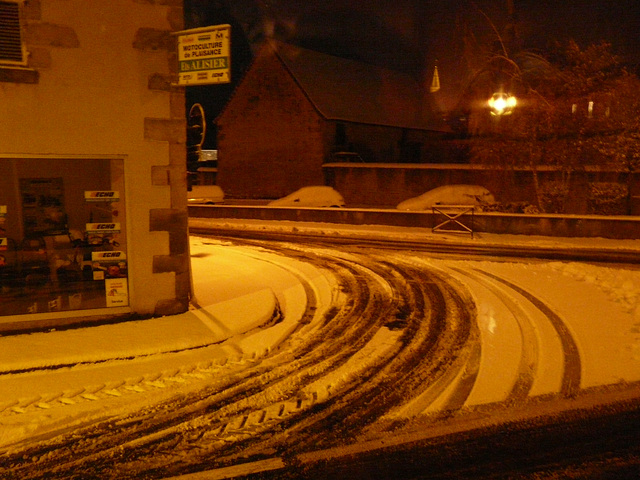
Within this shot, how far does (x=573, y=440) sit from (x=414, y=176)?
90.0 ft

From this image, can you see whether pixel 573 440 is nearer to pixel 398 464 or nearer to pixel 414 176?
pixel 398 464

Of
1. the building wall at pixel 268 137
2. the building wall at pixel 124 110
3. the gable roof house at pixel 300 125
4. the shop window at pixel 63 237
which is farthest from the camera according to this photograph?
the gable roof house at pixel 300 125

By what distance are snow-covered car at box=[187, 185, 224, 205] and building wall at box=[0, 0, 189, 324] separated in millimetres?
21149

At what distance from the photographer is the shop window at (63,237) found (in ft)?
23.9

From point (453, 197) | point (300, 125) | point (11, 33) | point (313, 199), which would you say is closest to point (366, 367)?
point (11, 33)

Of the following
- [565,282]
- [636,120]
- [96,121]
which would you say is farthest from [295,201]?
[96,121]

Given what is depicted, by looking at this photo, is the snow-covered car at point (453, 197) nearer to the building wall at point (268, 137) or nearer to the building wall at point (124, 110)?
the building wall at point (268, 137)

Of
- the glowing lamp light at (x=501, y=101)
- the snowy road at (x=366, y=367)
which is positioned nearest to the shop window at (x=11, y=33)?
the snowy road at (x=366, y=367)

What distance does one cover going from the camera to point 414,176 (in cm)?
3108

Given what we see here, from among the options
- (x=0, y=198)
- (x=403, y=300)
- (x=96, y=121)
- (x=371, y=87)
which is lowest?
(x=403, y=300)

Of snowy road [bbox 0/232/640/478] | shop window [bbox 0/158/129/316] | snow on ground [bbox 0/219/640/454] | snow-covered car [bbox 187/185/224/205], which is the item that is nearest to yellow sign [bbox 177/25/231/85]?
shop window [bbox 0/158/129/316]

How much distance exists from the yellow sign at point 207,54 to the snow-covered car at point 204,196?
21.4 m

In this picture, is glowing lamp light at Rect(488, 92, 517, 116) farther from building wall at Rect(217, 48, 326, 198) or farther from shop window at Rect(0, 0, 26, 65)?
building wall at Rect(217, 48, 326, 198)

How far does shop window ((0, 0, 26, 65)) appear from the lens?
6.81 metres
